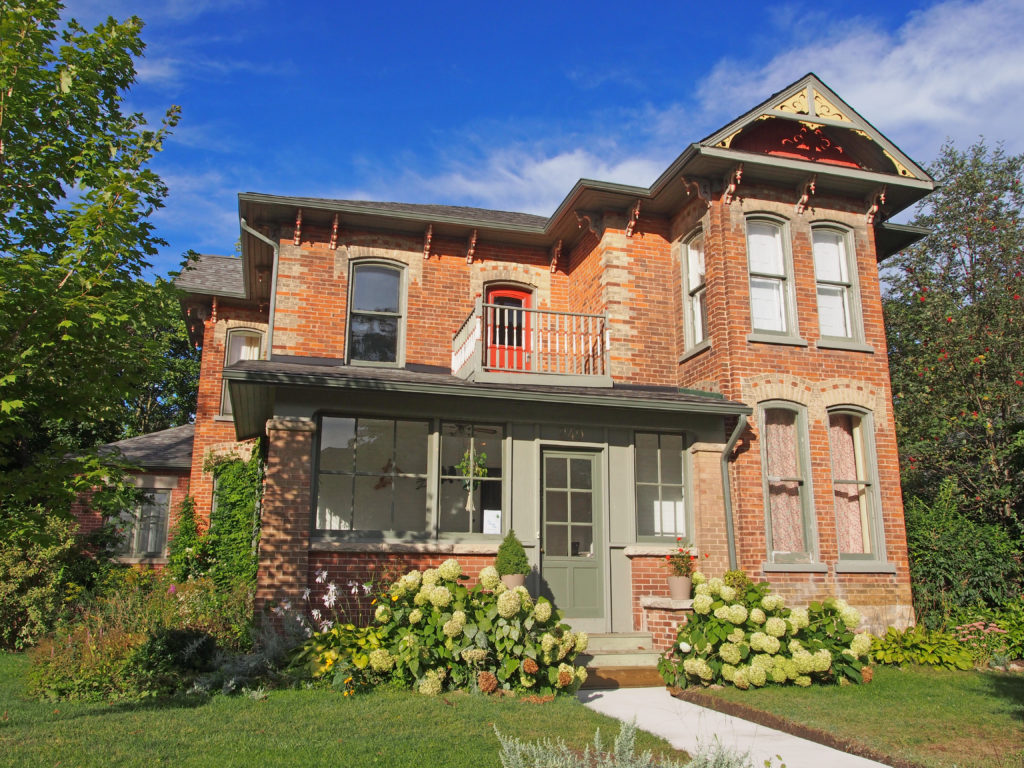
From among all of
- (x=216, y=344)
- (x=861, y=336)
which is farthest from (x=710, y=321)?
(x=216, y=344)

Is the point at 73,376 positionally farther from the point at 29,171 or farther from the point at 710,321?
the point at 710,321

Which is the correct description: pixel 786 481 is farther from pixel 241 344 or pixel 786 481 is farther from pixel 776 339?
pixel 241 344

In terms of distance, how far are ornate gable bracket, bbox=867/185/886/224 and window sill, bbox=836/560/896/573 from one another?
209 inches

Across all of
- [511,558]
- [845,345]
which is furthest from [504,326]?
[845,345]

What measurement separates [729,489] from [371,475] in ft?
16.0

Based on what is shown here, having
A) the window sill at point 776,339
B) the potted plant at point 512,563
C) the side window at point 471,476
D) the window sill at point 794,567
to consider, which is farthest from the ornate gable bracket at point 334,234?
the window sill at point 794,567

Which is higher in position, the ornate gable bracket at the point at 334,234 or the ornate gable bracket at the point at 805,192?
the ornate gable bracket at the point at 805,192

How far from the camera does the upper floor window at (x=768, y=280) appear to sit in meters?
11.6

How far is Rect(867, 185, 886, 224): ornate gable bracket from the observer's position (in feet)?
39.8

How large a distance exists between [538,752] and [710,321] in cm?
861

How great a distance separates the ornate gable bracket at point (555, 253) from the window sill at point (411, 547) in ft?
18.1

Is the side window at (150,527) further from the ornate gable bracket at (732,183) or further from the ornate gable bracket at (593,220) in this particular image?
the ornate gable bracket at (732,183)

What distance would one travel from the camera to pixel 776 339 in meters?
11.3

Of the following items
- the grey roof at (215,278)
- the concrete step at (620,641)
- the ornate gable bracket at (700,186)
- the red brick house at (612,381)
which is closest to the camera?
the concrete step at (620,641)
